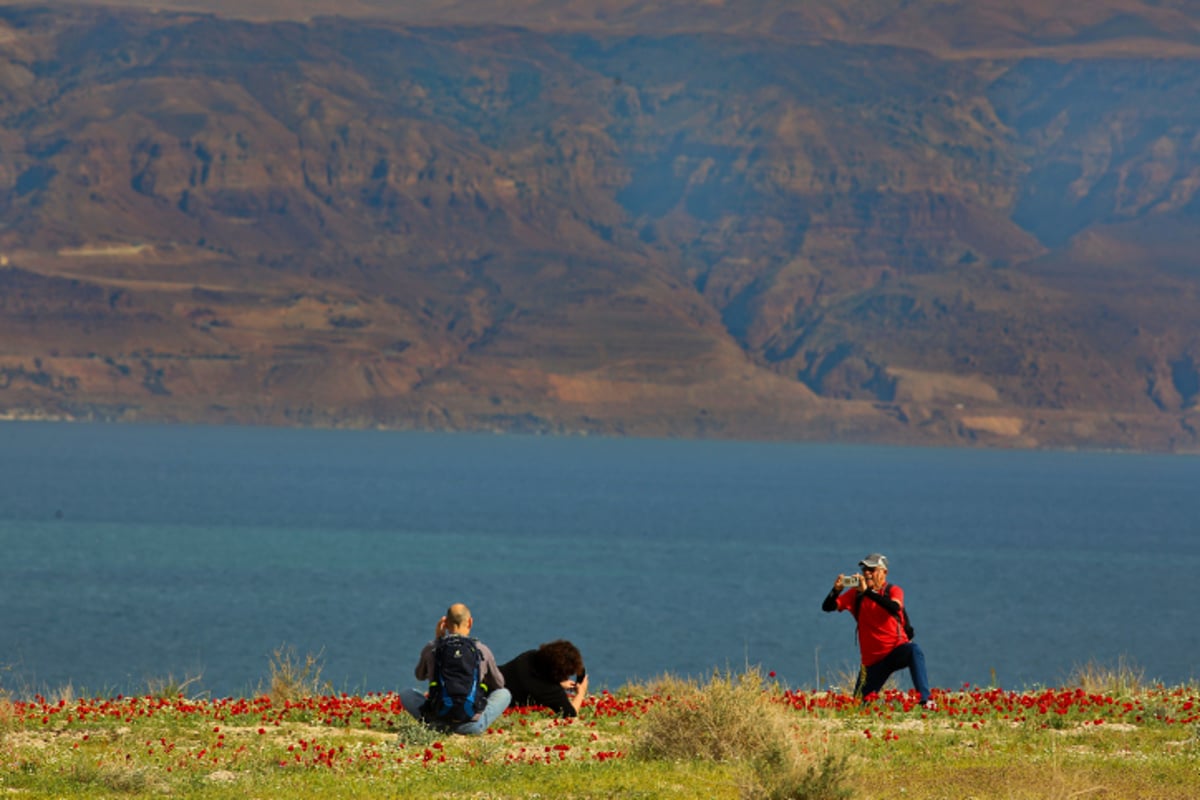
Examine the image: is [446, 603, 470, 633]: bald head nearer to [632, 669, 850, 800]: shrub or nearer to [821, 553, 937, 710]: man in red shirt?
[632, 669, 850, 800]: shrub

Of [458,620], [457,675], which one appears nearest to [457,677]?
[457,675]

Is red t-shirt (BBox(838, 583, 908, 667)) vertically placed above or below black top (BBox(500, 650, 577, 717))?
above

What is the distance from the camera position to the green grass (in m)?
13.2

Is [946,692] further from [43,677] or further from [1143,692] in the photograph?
[43,677]

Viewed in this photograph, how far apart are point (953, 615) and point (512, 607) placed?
17.9 meters

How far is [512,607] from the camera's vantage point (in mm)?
74500

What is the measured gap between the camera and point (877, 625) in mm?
17500

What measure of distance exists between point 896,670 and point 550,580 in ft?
234

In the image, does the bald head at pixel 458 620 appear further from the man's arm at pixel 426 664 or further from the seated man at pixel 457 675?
the man's arm at pixel 426 664

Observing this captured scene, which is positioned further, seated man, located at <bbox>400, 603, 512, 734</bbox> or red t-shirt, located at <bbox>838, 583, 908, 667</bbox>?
red t-shirt, located at <bbox>838, 583, 908, 667</bbox>

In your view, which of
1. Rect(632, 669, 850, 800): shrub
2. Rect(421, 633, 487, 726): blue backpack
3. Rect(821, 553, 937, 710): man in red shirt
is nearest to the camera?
Rect(632, 669, 850, 800): shrub

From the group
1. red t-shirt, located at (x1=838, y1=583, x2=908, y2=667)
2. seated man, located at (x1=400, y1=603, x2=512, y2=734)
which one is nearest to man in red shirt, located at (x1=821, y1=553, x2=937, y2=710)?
red t-shirt, located at (x1=838, y1=583, x2=908, y2=667)

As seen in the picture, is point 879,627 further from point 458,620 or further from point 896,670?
point 458,620

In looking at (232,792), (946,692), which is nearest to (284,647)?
(946,692)
